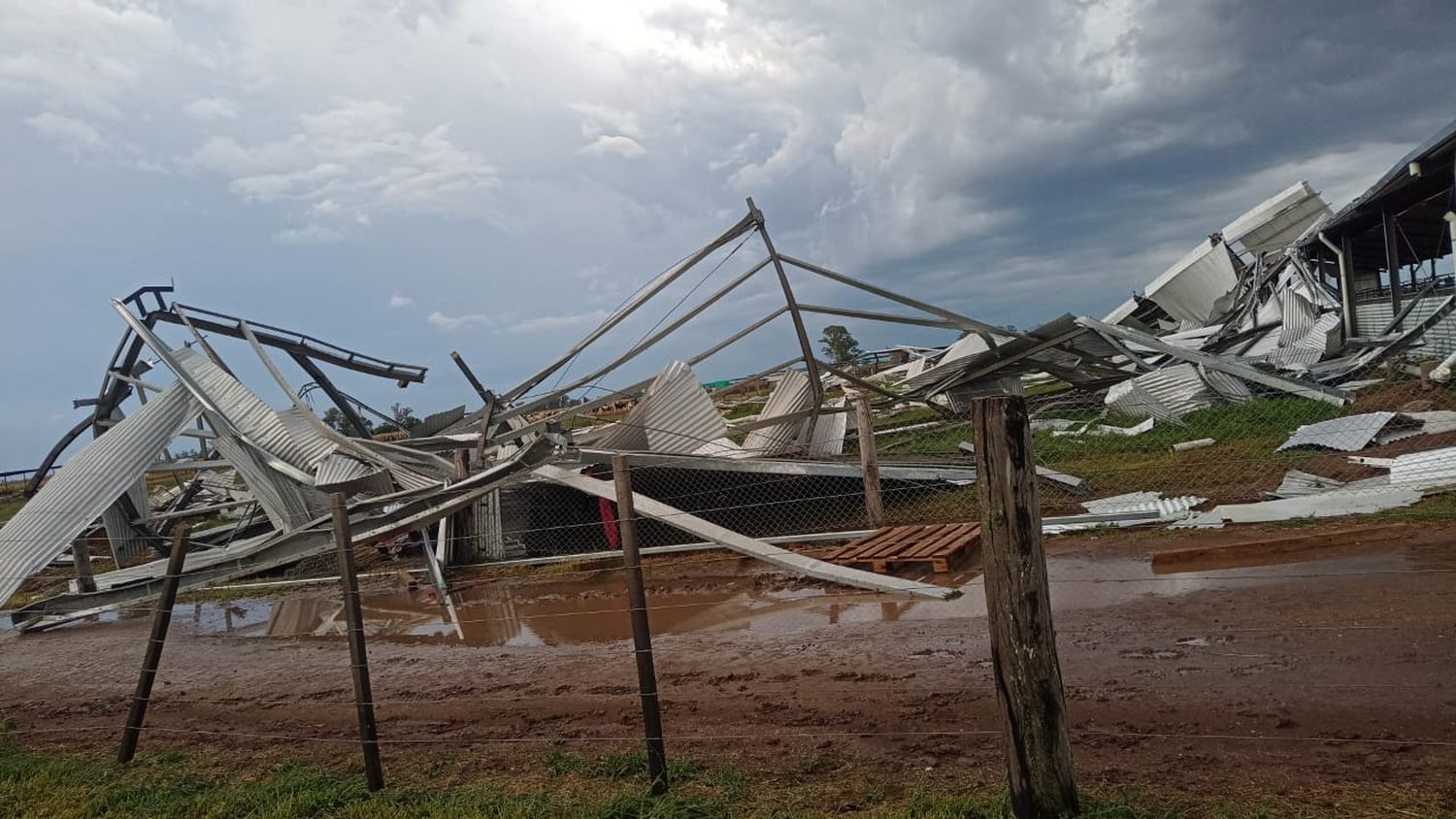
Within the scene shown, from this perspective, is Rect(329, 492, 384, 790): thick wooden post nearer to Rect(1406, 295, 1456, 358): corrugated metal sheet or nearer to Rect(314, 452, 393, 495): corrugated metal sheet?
Rect(314, 452, 393, 495): corrugated metal sheet

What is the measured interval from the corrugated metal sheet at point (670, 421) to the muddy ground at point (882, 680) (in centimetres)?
312

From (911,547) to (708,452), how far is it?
458 cm

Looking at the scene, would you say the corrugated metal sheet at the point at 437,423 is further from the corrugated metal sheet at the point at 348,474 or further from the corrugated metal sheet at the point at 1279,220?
the corrugated metal sheet at the point at 1279,220

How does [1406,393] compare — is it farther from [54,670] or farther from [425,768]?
[54,670]

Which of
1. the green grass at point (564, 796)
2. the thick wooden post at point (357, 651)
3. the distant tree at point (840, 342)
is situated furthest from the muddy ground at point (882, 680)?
the distant tree at point (840, 342)

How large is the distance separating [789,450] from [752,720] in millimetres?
10155

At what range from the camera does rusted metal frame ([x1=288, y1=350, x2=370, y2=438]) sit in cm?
1819

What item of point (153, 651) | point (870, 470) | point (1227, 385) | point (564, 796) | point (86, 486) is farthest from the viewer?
point (1227, 385)

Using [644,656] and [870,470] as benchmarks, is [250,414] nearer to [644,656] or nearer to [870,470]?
[870,470]

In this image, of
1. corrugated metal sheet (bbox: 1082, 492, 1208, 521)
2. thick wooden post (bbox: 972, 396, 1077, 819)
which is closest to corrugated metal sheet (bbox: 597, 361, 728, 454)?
corrugated metal sheet (bbox: 1082, 492, 1208, 521)

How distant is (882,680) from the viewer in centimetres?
590

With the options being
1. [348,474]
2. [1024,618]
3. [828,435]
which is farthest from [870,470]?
[348,474]

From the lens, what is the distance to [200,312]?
54.6 feet

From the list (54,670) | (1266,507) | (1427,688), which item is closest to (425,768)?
(1427,688)
